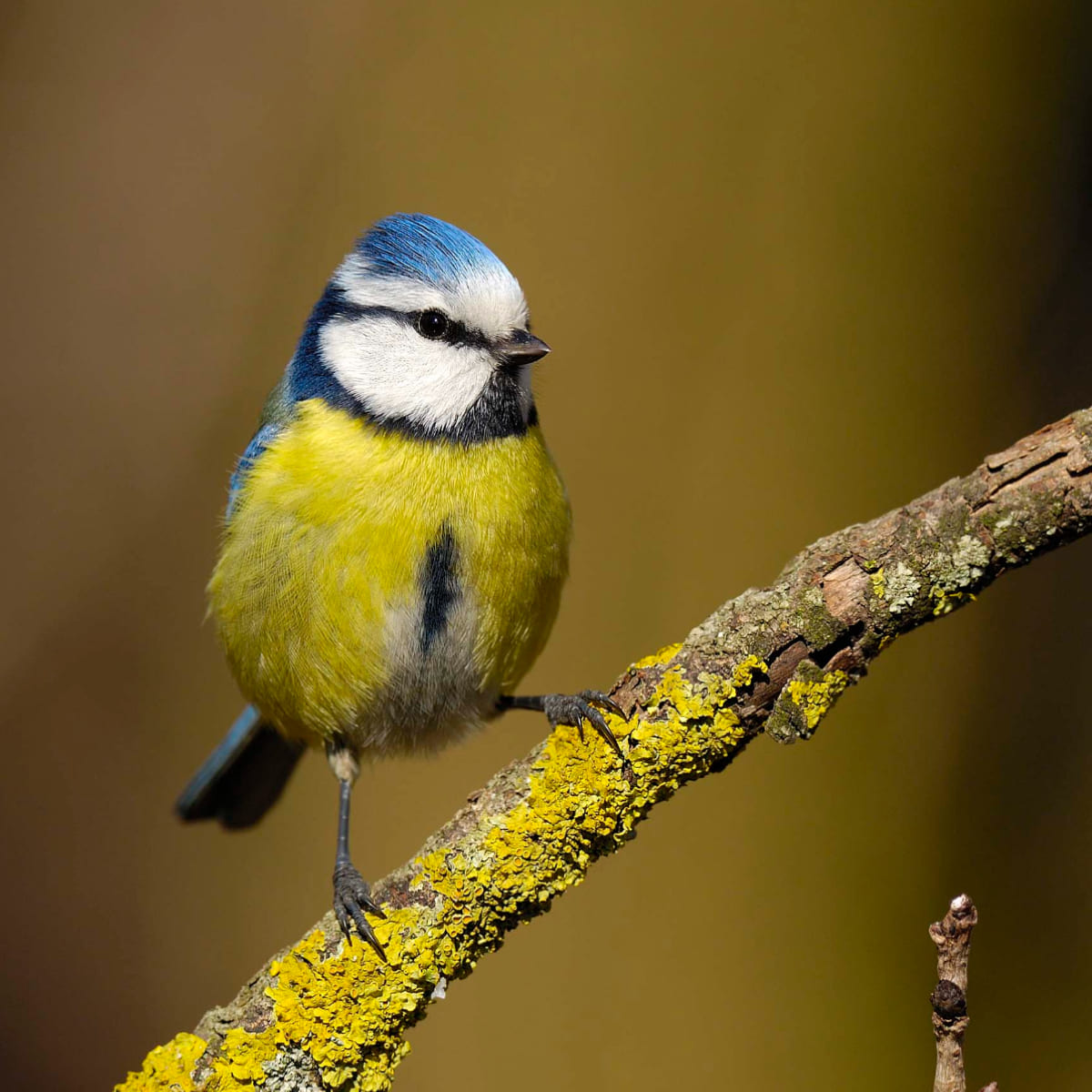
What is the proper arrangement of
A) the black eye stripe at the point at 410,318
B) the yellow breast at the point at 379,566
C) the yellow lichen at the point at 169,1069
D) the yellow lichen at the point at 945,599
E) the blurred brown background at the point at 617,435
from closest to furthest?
the yellow lichen at the point at 945,599, the yellow lichen at the point at 169,1069, the yellow breast at the point at 379,566, the black eye stripe at the point at 410,318, the blurred brown background at the point at 617,435

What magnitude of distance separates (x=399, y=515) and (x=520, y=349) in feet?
1.17

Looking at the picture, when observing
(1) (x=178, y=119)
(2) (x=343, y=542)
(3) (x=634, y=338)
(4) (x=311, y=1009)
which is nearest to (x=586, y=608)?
(3) (x=634, y=338)

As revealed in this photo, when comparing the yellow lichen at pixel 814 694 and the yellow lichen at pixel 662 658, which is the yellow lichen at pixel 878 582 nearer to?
the yellow lichen at pixel 814 694

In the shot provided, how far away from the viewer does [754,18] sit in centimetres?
261

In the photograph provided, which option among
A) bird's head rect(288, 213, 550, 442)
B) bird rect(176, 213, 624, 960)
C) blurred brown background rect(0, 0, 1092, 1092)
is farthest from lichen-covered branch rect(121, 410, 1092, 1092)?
blurred brown background rect(0, 0, 1092, 1092)

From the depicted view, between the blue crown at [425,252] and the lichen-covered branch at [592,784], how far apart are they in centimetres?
83

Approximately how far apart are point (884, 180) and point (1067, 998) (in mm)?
2035

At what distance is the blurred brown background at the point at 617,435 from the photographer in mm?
2420

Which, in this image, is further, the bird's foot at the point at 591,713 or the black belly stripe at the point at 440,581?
the black belly stripe at the point at 440,581

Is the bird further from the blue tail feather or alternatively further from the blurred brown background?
the blurred brown background

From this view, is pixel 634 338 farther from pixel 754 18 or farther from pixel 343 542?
pixel 343 542

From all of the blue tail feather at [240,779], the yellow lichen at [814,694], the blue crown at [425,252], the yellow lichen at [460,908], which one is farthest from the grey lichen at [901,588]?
the blue tail feather at [240,779]

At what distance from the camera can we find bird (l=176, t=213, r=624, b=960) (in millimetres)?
1682

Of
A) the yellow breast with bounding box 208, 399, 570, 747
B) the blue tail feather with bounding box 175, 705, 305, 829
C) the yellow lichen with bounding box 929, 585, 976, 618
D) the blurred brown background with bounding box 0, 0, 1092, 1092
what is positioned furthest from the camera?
the blurred brown background with bounding box 0, 0, 1092, 1092
